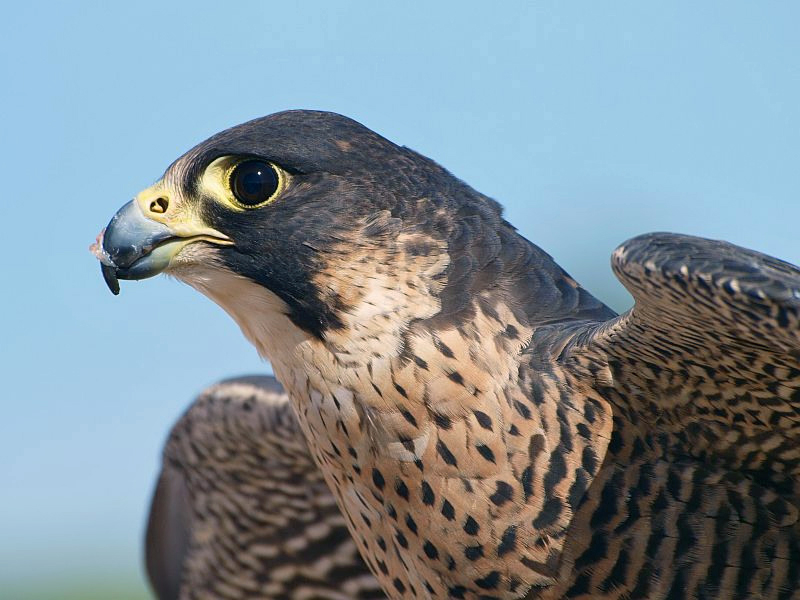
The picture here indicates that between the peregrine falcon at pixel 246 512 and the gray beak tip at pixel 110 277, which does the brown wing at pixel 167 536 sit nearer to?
the peregrine falcon at pixel 246 512

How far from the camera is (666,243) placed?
316 cm

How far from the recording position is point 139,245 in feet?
11.4

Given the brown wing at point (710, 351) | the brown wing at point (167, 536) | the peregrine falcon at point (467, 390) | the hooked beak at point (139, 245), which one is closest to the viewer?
the brown wing at point (710, 351)

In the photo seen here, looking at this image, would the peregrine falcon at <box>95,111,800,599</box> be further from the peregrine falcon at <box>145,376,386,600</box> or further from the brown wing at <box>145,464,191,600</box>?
the brown wing at <box>145,464,191,600</box>

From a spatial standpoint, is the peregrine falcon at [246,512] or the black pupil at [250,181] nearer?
the black pupil at [250,181]

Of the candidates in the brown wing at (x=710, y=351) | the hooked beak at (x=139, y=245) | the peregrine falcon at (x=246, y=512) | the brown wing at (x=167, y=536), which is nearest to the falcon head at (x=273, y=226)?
the hooked beak at (x=139, y=245)

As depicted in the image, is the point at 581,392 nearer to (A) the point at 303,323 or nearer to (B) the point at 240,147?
(A) the point at 303,323

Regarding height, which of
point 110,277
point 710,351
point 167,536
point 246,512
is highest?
point 710,351

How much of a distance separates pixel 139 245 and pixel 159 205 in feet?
0.45

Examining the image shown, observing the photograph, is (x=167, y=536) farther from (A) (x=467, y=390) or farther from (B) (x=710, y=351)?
(B) (x=710, y=351)

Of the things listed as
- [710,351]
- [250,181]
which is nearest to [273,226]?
[250,181]

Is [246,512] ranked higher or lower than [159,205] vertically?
lower

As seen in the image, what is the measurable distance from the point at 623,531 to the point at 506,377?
54 cm

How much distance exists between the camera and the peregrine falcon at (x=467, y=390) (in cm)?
333
